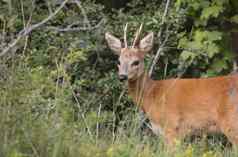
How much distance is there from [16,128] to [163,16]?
5309 mm

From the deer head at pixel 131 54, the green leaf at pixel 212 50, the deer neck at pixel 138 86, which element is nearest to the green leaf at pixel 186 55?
the green leaf at pixel 212 50

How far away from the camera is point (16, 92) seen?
5227 millimetres

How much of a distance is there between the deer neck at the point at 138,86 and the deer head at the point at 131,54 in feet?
0.25

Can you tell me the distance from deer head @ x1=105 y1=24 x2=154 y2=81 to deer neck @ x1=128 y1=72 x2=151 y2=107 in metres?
0.08

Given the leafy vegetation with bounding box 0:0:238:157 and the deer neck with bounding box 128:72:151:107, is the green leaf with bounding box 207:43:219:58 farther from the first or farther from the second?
the deer neck with bounding box 128:72:151:107

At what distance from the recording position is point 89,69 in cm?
1079

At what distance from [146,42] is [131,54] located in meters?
0.30

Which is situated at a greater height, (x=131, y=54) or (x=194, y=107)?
(x=131, y=54)

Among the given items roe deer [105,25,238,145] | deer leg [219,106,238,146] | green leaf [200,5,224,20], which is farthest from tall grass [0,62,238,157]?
green leaf [200,5,224,20]

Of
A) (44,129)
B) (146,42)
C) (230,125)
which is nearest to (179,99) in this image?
(230,125)

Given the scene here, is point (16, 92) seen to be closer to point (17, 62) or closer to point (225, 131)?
point (17, 62)

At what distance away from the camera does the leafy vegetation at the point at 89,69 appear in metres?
5.15

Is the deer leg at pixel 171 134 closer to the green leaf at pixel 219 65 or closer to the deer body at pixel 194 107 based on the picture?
the deer body at pixel 194 107

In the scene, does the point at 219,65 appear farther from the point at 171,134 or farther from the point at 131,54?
the point at 171,134
